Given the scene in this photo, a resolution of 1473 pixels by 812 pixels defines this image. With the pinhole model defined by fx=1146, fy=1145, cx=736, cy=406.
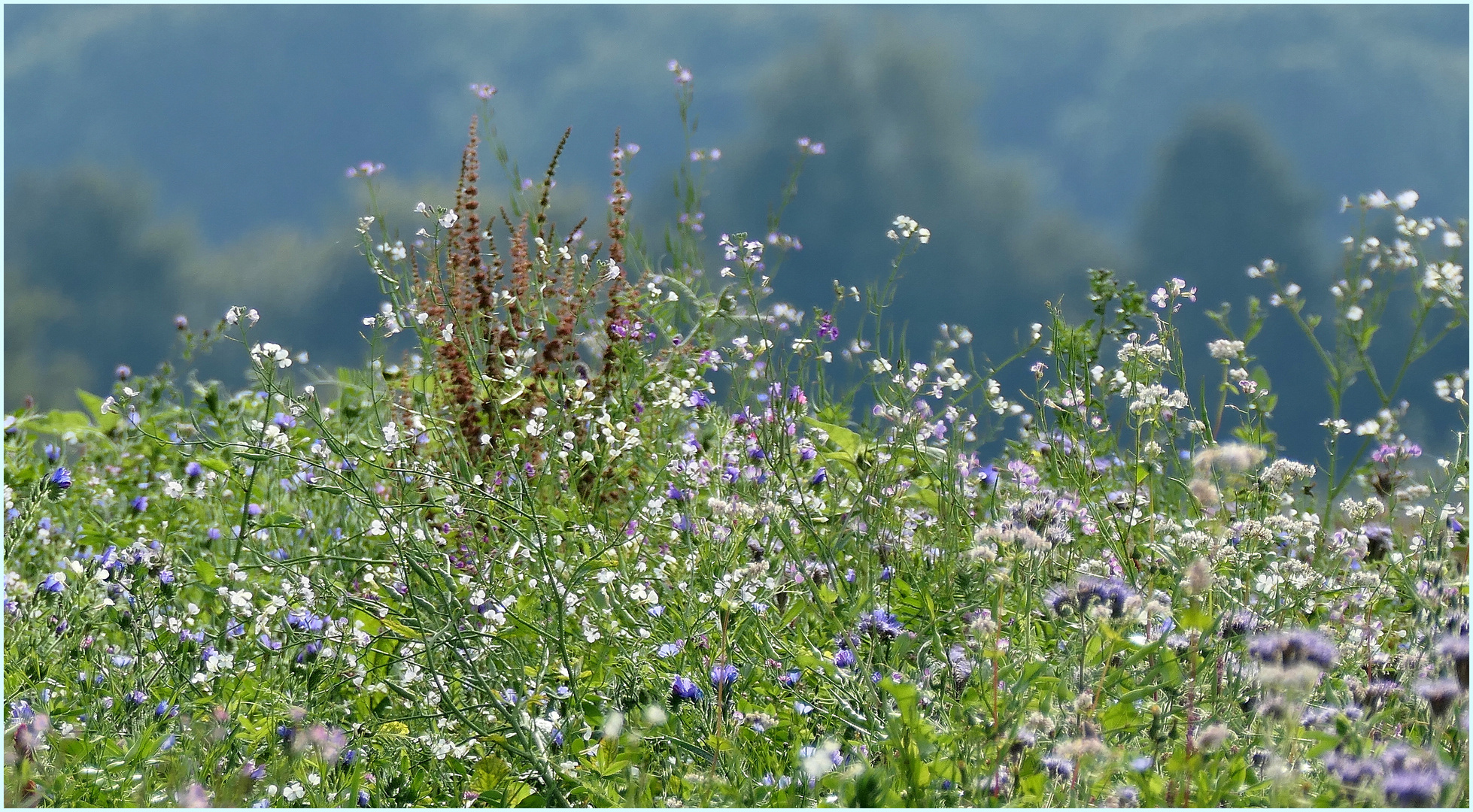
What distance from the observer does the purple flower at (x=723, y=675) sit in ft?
6.72

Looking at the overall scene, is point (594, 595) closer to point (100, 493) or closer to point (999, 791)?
point (999, 791)

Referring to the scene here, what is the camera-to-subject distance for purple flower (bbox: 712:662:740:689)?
2.05 m

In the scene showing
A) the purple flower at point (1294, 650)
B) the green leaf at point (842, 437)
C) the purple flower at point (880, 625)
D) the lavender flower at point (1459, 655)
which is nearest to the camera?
the purple flower at point (1294, 650)

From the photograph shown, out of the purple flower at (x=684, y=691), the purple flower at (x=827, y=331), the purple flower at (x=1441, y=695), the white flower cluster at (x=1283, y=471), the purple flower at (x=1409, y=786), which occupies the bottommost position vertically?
the purple flower at (x=1409, y=786)

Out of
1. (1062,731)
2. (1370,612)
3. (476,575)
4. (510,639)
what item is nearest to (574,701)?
(510,639)

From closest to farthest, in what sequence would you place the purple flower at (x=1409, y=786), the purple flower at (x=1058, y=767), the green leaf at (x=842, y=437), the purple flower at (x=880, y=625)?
the purple flower at (x=1409, y=786), the purple flower at (x=1058, y=767), the purple flower at (x=880, y=625), the green leaf at (x=842, y=437)

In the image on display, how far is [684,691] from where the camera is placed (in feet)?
6.87

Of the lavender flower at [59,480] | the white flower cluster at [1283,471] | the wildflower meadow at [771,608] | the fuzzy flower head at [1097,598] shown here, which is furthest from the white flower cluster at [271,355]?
the white flower cluster at [1283,471]

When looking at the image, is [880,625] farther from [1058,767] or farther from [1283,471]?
[1283,471]

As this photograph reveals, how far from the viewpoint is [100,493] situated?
4164 millimetres

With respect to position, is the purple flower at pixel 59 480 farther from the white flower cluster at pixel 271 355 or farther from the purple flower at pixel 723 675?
the purple flower at pixel 723 675

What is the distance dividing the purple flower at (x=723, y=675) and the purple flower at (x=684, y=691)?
0.13ft

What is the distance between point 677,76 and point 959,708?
3574 millimetres

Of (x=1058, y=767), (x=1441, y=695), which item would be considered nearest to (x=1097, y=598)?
(x=1058, y=767)
